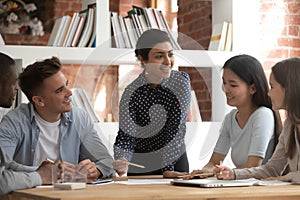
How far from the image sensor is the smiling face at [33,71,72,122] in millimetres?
2928

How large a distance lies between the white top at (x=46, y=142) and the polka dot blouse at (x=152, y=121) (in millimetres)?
279

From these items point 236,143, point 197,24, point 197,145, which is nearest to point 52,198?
point 236,143

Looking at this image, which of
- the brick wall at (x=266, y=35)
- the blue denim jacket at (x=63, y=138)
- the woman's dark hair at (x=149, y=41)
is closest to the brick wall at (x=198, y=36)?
the brick wall at (x=266, y=35)

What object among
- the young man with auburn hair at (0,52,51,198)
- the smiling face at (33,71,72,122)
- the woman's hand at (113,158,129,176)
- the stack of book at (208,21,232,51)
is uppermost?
the stack of book at (208,21,232,51)

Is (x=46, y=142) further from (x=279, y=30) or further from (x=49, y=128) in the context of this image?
(x=279, y=30)

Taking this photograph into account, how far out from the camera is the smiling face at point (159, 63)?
2967mm

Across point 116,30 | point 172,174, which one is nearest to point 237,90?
point 172,174

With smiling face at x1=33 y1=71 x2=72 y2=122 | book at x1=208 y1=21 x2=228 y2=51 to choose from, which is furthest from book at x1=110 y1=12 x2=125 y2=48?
smiling face at x1=33 y1=71 x2=72 y2=122

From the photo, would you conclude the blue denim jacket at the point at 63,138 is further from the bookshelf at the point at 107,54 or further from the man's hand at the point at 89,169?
the bookshelf at the point at 107,54

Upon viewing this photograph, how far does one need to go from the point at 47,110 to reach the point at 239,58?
89 centimetres

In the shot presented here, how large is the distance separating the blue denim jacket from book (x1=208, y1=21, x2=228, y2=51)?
4.77ft

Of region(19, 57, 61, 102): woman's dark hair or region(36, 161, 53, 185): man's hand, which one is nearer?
region(36, 161, 53, 185): man's hand

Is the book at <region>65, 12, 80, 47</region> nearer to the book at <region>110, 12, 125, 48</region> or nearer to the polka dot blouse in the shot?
the book at <region>110, 12, 125, 48</region>

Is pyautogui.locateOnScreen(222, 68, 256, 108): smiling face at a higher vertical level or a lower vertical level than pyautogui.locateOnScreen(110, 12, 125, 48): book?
lower
